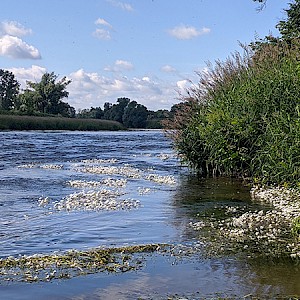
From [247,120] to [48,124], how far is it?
58520 mm

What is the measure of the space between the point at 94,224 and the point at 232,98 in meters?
7.45

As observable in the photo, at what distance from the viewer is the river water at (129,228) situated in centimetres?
598

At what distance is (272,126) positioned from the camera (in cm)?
1365

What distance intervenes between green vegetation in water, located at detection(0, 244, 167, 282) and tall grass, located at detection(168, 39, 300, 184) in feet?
16.7

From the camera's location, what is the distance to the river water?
5.98 m

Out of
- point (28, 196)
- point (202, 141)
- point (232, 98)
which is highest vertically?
point (232, 98)

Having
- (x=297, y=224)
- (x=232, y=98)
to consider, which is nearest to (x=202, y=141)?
(x=232, y=98)

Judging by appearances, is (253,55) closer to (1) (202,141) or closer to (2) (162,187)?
(1) (202,141)

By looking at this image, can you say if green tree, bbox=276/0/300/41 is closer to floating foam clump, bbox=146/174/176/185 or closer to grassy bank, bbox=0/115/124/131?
floating foam clump, bbox=146/174/176/185

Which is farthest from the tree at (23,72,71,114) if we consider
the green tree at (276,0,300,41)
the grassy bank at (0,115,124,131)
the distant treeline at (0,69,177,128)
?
the green tree at (276,0,300,41)

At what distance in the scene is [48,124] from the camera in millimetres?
71250

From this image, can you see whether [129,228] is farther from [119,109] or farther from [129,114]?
[119,109]

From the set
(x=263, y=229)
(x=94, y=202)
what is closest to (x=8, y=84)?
(x=94, y=202)

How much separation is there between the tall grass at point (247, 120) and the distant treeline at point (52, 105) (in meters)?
56.6
